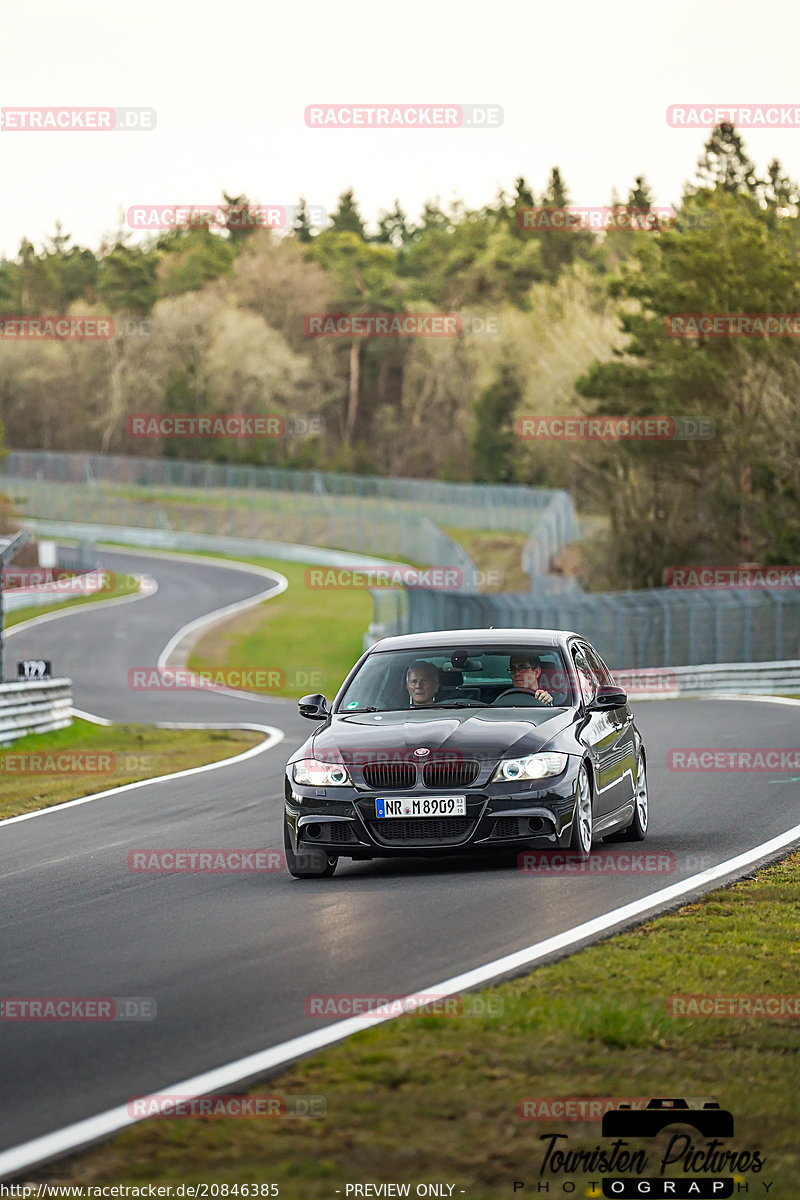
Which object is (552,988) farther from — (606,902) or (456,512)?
(456,512)

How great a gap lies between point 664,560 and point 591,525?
1595cm

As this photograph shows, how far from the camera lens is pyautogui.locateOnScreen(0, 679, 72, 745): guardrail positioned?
24.9 metres

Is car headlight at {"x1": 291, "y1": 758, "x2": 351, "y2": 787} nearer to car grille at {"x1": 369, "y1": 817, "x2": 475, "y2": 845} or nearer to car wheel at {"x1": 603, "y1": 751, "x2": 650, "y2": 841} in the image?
car grille at {"x1": 369, "y1": 817, "x2": 475, "y2": 845}

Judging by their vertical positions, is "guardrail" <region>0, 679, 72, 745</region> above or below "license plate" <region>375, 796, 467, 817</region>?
below

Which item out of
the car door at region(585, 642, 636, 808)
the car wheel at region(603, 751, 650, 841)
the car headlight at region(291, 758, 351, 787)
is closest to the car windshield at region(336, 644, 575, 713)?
the car door at region(585, 642, 636, 808)

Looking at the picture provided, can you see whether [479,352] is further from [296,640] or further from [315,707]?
[315,707]

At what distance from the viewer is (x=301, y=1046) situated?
645 cm

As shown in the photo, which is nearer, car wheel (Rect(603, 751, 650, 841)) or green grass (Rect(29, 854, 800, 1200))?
green grass (Rect(29, 854, 800, 1200))

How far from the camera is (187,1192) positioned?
15.8 feet

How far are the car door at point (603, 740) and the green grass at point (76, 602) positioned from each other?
4602 centimetres

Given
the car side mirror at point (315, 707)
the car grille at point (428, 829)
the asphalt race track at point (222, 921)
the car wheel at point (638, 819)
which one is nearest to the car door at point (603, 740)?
the car wheel at point (638, 819)

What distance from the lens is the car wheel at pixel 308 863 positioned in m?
11.1

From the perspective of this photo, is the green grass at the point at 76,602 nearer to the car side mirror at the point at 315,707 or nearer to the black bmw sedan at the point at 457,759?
the car side mirror at the point at 315,707

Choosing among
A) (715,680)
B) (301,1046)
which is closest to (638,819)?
(301,1046)
